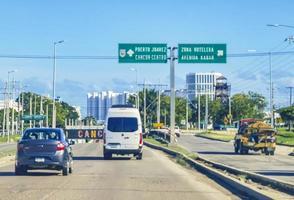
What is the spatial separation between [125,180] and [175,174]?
404 centimetres

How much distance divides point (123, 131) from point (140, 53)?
630 inches

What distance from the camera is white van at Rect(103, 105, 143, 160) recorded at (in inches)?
1453

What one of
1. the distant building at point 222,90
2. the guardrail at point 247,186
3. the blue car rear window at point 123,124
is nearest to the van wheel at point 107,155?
the blue car rear window at point 123,124

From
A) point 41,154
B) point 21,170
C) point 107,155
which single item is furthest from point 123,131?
point 41,154

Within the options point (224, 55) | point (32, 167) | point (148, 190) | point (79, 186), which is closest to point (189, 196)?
point (148, 190)

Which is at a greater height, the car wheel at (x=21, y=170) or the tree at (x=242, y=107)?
the tree at (x=242, y=107)

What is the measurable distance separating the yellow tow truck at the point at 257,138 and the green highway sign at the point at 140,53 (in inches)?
353

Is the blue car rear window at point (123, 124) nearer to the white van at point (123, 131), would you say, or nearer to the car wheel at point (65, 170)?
the white van at point (123, 131)

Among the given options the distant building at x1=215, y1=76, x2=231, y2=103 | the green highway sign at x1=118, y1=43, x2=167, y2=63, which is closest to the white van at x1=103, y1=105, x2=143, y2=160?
the green highway sign at x1=118, y1=43, x2=167, y2=63

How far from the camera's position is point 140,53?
171 feet

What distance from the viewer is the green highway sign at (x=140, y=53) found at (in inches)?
2047

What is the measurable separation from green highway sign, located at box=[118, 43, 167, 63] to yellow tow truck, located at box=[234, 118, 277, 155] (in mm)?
8968

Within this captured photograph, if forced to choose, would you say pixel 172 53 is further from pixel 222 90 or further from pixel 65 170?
pixel 222 90

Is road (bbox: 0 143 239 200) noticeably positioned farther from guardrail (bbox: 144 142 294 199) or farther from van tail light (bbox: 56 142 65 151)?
van tail light (bbox: 56 142 65 151)
